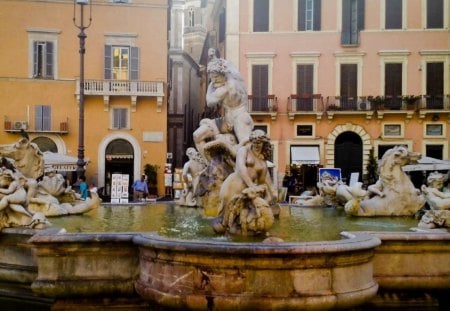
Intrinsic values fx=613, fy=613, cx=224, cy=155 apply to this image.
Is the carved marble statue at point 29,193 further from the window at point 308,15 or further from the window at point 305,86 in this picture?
the window at point 308,15

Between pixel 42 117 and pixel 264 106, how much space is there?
1116 centimetres

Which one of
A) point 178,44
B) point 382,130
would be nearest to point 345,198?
point 382,130

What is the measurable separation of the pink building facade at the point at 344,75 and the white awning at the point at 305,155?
1.9 inches

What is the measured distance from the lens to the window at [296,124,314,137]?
31.0m

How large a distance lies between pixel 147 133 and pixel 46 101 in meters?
5.29

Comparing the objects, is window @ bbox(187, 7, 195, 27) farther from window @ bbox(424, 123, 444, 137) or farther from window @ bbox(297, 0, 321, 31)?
window @ bbox(424, 123, 444, 137)

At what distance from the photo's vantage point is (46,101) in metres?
30.8

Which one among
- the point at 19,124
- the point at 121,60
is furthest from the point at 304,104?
the point at 19,124

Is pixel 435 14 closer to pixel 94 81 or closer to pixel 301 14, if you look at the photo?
pixel 301 14

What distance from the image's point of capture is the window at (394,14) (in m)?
31.0

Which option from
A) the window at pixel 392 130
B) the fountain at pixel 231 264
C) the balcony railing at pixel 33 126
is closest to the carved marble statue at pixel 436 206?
the fountain at pixel 231 264

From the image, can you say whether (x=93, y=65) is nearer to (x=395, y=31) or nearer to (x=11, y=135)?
(x=11, y=135)

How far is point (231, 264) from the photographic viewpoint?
16.3 feet

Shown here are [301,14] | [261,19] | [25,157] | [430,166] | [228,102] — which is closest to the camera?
[25,157]
